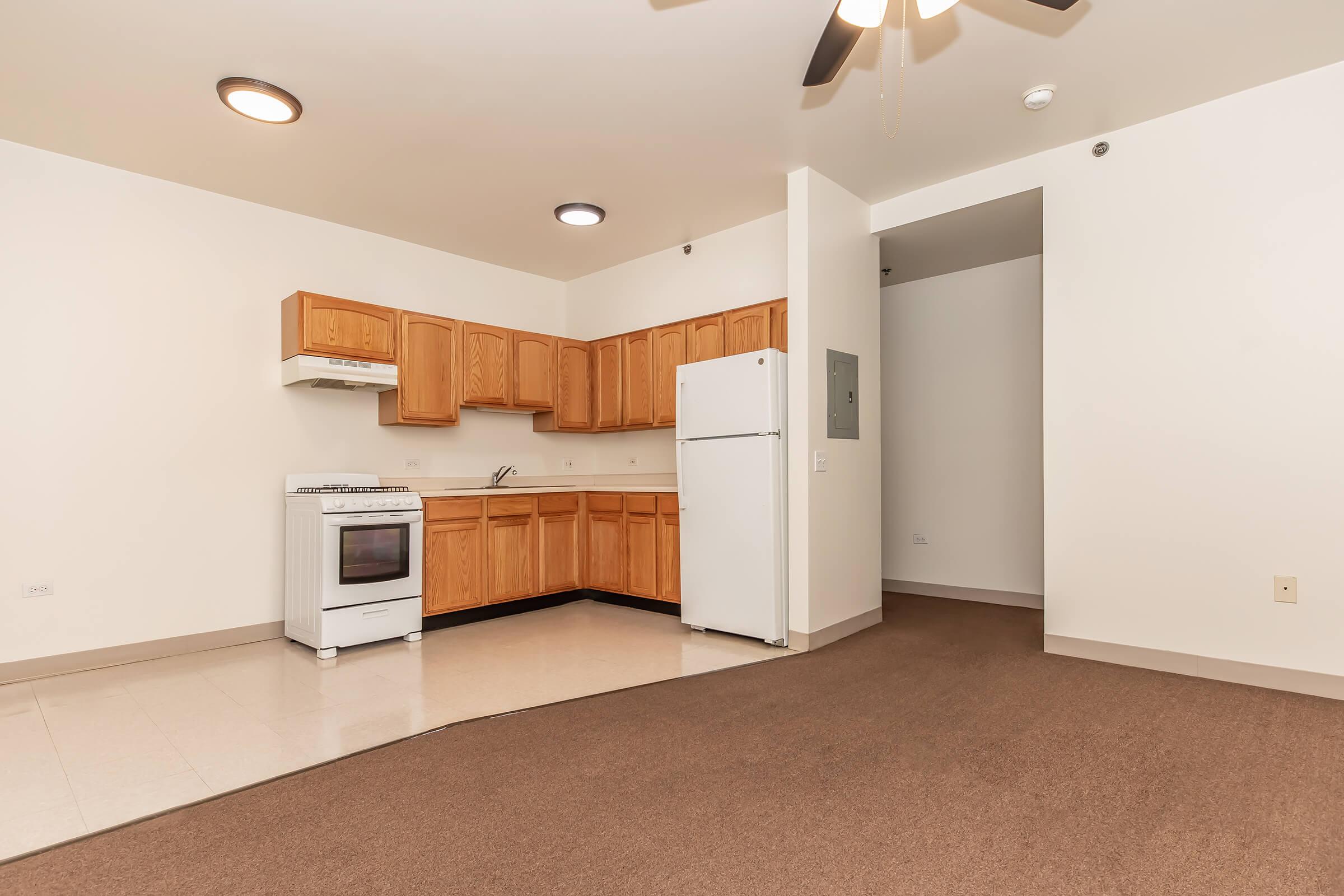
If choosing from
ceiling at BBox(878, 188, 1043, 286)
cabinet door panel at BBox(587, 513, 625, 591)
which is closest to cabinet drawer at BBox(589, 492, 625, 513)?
cabinet door panel at BBox(587, 513, 625, 591)

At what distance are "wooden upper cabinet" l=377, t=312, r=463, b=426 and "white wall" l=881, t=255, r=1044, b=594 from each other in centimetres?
374

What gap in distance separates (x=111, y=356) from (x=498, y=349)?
7.87 feet

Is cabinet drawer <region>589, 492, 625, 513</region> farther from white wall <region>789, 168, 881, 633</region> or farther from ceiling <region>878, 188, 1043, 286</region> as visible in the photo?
ceiling <region>878, 188, 1043, 286</region>

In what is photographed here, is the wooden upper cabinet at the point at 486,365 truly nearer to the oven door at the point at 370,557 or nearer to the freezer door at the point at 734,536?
the oven door at the point at 370,557

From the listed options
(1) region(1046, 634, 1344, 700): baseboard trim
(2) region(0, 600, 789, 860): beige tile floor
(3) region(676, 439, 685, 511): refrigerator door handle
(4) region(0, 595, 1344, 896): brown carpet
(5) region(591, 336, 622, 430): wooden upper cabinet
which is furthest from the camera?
(5) region(591, 336, 622, 430): wooden upper cabinet

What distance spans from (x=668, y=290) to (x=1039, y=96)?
2954 mm

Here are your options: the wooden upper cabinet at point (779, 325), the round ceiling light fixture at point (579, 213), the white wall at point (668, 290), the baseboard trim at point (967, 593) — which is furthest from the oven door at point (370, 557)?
the baseboard trim at point (967, 593)

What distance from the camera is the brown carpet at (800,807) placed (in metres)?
1.75

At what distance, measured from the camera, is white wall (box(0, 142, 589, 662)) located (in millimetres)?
3656

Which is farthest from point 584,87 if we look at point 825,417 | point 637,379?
point 637,379

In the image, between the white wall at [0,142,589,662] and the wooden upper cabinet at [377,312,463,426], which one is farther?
the wooden upper cabinet at [377,312,463,426]

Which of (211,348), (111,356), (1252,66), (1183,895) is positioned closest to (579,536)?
(211,348)

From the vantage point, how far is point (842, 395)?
434cm

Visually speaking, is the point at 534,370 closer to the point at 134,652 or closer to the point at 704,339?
the point at 704,339
